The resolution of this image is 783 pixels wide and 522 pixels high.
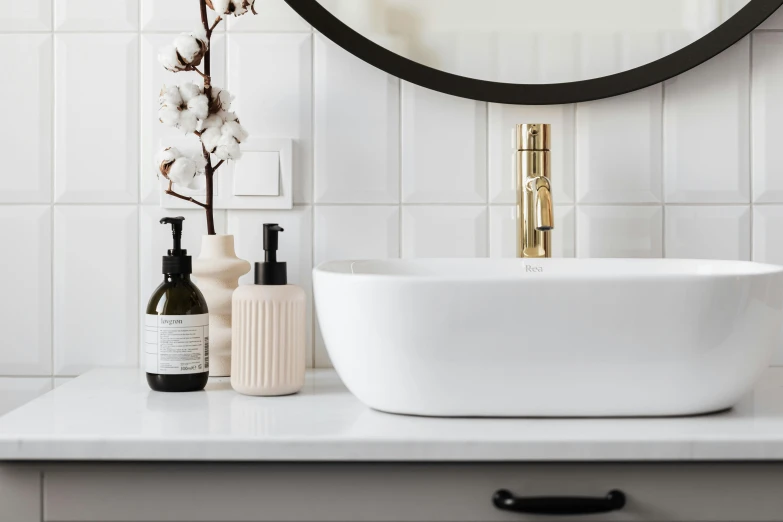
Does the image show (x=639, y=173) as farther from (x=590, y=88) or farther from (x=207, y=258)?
(x=207, y=258)

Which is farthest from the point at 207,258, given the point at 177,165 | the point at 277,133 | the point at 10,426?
the point at 10,426

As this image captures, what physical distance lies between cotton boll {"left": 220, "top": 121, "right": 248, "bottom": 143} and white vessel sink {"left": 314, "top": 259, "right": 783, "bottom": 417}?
0.31m

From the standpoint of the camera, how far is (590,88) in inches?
40.2

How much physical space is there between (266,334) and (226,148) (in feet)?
0.84

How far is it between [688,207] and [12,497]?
0.93 meters

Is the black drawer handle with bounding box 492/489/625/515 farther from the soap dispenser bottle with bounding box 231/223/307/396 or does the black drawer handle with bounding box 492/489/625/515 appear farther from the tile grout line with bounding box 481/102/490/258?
the tile grout line with bounding box 481/102/490/258

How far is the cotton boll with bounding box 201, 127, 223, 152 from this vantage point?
90 centimetres

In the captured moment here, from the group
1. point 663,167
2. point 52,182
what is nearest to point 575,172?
point 663,167

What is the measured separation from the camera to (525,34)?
3.39 feet

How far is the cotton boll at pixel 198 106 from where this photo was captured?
0.89m

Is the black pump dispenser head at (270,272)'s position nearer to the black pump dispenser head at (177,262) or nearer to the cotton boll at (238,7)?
the black pump dispenser head at (177,262)

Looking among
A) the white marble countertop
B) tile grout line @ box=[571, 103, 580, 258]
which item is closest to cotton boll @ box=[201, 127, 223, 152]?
the white marble countertop

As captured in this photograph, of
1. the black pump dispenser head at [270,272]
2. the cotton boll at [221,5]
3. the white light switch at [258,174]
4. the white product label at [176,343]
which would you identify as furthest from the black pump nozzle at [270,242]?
the cotton boll at [221,5]

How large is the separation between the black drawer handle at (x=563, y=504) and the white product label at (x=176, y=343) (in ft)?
1.27
